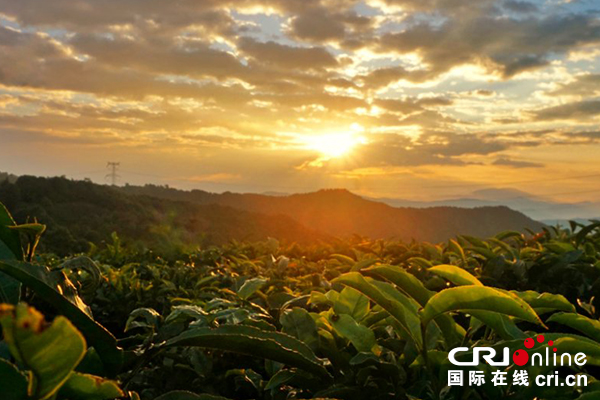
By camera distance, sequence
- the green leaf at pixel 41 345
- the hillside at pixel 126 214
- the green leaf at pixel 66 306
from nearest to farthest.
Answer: the green leaf at pixel 41 345, the green leaf at pixel 66 306, the hillside at pixel 126 214

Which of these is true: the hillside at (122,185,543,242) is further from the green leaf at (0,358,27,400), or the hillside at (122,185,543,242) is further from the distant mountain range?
the green leaf at (0,358,27,400)

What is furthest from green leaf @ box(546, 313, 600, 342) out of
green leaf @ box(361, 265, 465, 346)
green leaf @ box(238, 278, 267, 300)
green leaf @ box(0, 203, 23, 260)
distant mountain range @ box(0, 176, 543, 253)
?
distant mountain range @ box(0, 176, 543, 253)

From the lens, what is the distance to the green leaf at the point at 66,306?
97 cm

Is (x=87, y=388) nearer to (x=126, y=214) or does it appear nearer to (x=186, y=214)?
(x=126, y=214)

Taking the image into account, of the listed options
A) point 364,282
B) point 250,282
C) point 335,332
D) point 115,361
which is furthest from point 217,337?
point 250,282

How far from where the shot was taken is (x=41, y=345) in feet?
2.26

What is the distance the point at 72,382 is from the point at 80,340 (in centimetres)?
22

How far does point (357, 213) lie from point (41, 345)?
6631 cm

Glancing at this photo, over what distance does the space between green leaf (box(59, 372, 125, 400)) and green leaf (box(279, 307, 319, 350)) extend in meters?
0.65

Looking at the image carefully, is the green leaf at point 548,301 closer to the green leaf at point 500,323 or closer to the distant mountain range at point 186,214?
the green leaf at point 500,323

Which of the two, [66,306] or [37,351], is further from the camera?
[66,306]

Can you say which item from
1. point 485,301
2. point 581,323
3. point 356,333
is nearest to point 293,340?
point 356,333

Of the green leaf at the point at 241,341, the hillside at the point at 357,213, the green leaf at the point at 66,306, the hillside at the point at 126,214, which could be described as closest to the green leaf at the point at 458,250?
the green leaf at the point at 241,341

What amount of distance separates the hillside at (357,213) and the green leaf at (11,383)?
59496 mm
